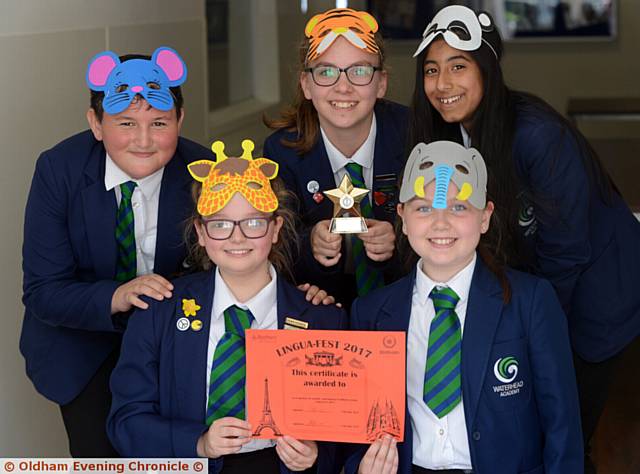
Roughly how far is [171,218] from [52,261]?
13.7 inches

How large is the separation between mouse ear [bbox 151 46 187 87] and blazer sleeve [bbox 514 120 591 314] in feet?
3.08

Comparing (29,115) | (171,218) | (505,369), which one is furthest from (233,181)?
(29,115)

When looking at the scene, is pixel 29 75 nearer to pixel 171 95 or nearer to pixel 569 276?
pixel 171 95

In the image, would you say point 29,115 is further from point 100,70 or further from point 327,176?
point 327,176

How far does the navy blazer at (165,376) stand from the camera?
2424 millimetres

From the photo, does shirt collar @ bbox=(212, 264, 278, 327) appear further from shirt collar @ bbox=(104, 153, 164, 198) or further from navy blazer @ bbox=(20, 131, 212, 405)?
shirt collar @ bbox=(104, 153, 164, 198)

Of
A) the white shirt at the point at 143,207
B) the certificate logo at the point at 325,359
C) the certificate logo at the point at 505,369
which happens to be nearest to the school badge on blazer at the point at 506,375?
the certificate logo at the point at 505,369

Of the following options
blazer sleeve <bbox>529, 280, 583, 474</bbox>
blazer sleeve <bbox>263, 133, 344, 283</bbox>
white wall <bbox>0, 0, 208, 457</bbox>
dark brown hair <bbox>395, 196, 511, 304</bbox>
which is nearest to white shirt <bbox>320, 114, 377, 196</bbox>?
blazer sleeve <bbox>263, 133, 344, 283</bbox>

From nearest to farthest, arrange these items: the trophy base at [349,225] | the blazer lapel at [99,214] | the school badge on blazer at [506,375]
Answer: the school badge on blazer at [506,375], the trophy base at [349,225], the blazer lapel at [99,214]

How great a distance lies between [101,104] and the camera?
8.85 ft

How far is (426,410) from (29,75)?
178 cm

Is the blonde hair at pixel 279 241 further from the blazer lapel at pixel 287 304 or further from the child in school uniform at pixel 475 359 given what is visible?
the child in school uniform at pixel 475 359

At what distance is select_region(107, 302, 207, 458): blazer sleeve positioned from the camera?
7.87ft

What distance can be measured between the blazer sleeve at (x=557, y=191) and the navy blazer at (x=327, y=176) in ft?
1.46
